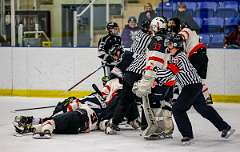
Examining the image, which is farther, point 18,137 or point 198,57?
point 198,57

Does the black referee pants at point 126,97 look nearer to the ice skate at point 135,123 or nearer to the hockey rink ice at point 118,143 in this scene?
the hockey rink ice at point 118,143

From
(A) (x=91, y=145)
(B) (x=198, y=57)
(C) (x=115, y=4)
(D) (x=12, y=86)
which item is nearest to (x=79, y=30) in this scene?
(C) (x=115, y=4)

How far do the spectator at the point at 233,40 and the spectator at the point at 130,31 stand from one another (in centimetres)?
152

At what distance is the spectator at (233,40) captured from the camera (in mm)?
10741

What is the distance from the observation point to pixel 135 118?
7574 millimetres

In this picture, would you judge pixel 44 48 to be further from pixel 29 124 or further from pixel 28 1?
pixel 29 124

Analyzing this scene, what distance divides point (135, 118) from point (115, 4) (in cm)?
458

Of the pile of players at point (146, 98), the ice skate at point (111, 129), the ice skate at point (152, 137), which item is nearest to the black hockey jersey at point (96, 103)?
the pile of players at point (146, 98)

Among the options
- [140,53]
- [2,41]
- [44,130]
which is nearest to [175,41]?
[140,53]

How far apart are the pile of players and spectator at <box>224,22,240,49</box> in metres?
3.65

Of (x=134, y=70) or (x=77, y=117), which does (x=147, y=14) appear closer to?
(x=134, y=70)

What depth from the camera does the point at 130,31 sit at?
11.3 m

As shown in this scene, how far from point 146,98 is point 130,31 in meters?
4.58

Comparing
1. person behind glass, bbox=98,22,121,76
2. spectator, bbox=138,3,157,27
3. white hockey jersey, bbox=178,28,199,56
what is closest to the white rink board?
spectator, bbox=138,3,157,27
